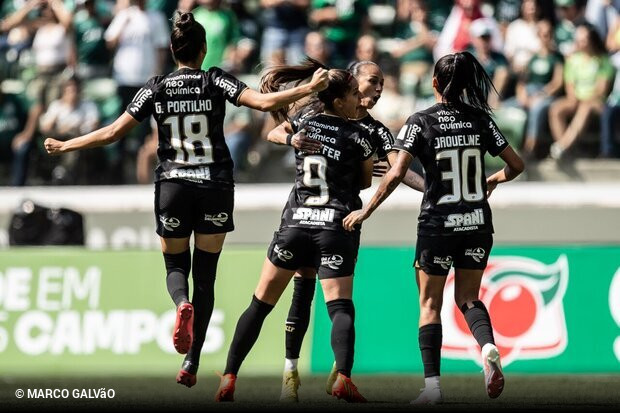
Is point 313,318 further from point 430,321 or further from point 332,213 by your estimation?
point 332,213

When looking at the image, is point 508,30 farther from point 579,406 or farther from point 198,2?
point 579,406

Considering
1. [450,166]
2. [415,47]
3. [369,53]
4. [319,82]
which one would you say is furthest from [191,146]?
[415,47]

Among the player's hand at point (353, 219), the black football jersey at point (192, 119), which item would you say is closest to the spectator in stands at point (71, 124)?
the black football jersey at point (192, 119)

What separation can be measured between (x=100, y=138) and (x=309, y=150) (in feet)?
4.35

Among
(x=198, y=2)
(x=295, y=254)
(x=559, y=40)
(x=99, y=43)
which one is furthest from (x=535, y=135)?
(x=295, y=254)

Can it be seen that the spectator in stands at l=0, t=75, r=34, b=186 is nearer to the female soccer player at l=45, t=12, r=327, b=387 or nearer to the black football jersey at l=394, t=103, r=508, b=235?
the female soccer player at l=45, t=12, r=327, b=387

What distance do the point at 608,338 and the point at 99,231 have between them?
6094 mm

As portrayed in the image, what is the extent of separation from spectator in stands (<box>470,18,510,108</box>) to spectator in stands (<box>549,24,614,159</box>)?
0.66m

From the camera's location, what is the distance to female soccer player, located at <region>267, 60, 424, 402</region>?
856 cm

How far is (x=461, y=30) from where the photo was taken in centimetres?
1501

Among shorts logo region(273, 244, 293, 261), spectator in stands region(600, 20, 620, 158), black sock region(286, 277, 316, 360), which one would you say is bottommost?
black sock region(286, 277, 316, 360)

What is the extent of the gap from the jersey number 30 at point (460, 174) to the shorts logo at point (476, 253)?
311 mm

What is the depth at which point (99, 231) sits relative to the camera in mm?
14945

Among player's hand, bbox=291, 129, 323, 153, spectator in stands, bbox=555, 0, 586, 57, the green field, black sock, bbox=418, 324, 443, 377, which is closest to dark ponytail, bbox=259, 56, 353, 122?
player's hand, bbox=291, 129, 323, 153
